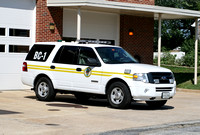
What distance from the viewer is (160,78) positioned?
13.5m

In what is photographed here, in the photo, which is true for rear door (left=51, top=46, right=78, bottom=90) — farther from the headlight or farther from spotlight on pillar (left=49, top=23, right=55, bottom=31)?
Answer: spotlight on pillar (left=49, top=23, right=55, bottom=31)

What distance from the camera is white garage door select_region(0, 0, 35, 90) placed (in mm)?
18688

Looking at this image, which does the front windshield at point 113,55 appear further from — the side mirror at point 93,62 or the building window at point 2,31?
the building window at point 2,31

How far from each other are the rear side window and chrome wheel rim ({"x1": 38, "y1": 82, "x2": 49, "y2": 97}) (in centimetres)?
83

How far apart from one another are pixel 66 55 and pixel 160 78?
10.6ft

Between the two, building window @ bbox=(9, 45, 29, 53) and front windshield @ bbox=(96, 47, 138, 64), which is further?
building window @ bbox=(9, 45, 29, 53)

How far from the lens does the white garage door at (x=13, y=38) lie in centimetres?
1869

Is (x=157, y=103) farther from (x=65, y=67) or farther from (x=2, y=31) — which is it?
(x=2, y=31)

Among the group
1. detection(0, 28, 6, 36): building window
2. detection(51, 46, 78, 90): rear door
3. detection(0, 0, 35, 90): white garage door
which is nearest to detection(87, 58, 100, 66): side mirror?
detection(51, 46, 78, 90): rear door

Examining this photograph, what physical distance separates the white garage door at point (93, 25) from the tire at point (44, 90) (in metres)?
5.77

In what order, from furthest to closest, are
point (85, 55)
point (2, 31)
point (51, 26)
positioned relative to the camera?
1. point (51, 26)
2. point (2, 31)
3. point (85, 55)

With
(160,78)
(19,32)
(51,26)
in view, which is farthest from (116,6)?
(160,78)

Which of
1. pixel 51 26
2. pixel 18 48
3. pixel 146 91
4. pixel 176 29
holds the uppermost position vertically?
pixel 176 29

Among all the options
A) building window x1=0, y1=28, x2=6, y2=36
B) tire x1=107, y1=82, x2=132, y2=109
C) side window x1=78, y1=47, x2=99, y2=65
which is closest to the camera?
tire x1=107, y1=82, x2=132, y2=109
